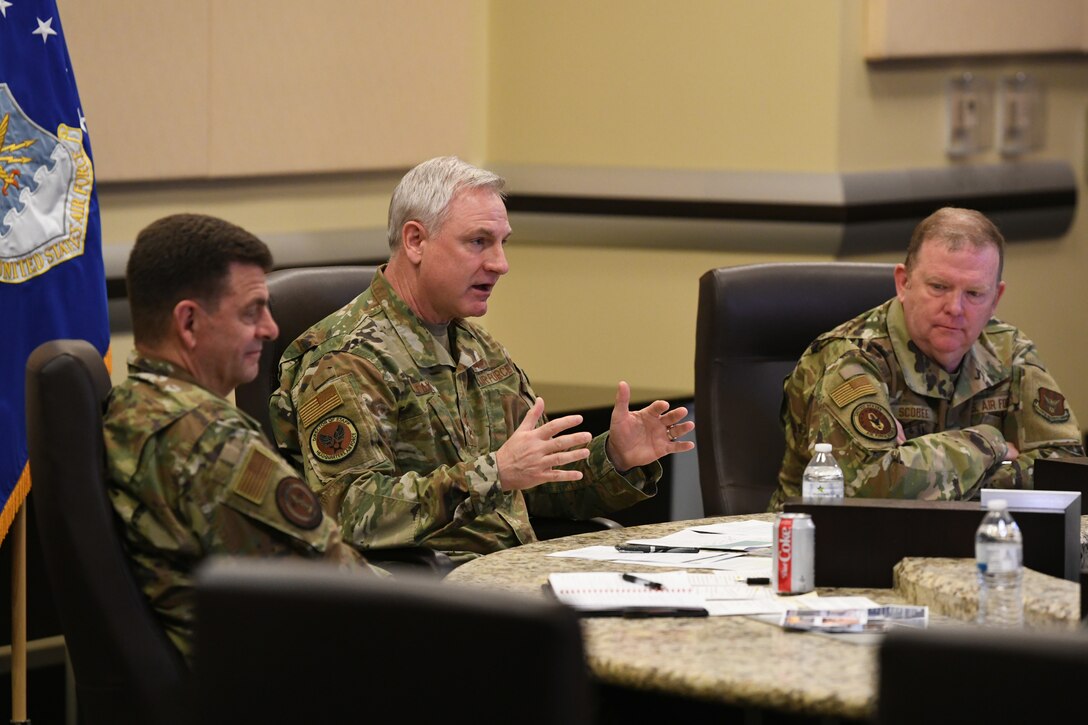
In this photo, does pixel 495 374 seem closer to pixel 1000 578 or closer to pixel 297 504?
pixel 297 504

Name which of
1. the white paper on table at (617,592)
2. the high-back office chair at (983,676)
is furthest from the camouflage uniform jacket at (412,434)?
the high-back office chair at (983,676)

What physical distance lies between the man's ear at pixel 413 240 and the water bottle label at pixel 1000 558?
4.10 feet

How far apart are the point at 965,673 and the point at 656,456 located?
1661 millimetres

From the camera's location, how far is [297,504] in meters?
2.09

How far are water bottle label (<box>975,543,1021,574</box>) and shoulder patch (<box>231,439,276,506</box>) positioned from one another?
2.96 ft

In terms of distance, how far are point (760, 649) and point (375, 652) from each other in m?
0.72

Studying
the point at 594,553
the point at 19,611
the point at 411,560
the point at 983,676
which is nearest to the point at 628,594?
the point at 594,553

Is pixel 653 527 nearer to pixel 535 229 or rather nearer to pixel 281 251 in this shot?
pixel 281 251

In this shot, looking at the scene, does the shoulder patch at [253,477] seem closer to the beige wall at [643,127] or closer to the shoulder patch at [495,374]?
the shoulder patch at [495,374]

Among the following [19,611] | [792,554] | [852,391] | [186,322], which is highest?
[186,322]

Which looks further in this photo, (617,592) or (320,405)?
(320,405)

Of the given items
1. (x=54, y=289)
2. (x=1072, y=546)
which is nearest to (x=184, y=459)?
(x=1072, y=546)

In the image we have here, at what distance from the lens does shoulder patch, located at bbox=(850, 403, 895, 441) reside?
10.2 ft

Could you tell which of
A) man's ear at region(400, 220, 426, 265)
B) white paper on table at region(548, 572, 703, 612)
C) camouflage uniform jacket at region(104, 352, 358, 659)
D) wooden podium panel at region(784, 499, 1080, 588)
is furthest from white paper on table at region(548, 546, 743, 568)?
man's ear at region(400, 220, 426, 265)
